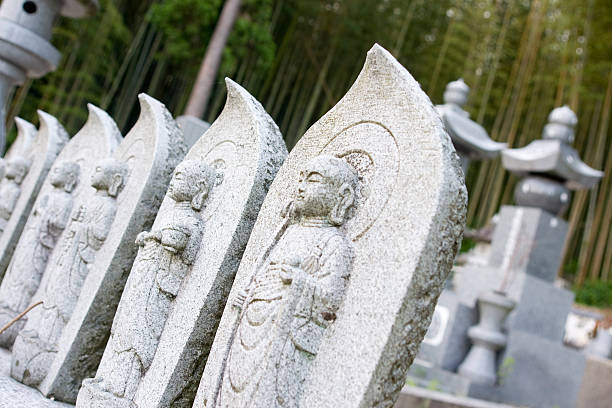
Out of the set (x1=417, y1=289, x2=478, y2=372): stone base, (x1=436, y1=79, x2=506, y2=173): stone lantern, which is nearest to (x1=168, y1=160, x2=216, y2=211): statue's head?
(x1=417, y1=289, x2=478, y2=372): stone base

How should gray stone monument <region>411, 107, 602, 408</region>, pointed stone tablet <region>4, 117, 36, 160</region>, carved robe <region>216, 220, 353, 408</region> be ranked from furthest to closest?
gray stone monument <region>411, 107, 602, 408</region>
pointed stone tablet <region>4, 117, 36, 160</region>
carved robe <region>216, 220, 353, 408</region>

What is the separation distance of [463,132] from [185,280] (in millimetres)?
5266

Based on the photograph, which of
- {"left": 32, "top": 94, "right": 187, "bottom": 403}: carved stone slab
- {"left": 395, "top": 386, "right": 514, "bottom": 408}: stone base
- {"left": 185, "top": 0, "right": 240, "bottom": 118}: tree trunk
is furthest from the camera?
{"left": 185, "top": 0, "right": 240, "bottom": 118}: tree trunk

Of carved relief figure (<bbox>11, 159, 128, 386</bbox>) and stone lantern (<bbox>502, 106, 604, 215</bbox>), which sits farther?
stone lantern (<bbox>502, 106, 604, 215</bbox>)

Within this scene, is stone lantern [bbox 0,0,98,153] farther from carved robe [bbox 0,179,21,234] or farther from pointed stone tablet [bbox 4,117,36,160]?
carved robe [bbox 0,179,21,234]

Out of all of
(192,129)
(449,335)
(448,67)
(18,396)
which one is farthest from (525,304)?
(448,67)

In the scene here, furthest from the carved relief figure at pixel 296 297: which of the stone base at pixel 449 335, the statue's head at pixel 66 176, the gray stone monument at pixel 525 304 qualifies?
the stone base at pixel 449 335

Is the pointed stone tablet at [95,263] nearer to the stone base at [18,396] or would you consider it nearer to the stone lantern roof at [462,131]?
the stone base at [18,396]

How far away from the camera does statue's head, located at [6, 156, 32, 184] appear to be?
16.1ft

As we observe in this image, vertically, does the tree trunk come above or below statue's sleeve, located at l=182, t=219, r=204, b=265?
above

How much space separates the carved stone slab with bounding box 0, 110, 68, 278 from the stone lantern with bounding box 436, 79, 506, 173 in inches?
175

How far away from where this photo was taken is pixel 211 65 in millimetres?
9156

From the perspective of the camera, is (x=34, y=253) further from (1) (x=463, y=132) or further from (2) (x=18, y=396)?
(1) (x=463, y=132)

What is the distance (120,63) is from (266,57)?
345 centimetres
